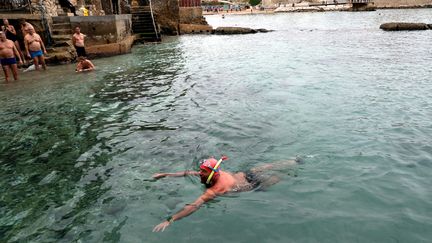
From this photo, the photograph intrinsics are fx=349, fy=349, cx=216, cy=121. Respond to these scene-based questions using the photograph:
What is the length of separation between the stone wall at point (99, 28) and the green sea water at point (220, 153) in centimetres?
644

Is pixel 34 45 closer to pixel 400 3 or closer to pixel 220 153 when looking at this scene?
pixel 220 153

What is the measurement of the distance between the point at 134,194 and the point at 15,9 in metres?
17.5

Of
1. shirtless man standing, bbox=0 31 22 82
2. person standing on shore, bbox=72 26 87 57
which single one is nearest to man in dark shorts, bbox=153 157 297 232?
shirtless man standing, bbox=0 31 22 82

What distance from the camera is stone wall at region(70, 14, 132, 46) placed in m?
19.9

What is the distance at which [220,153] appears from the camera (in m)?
7.09

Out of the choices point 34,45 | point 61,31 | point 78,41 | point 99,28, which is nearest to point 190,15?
point 99,28

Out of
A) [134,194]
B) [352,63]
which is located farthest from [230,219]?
[352,63]

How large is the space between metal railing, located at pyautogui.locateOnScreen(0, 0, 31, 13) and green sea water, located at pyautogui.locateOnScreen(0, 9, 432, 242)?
6.54 meters

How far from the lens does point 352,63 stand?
16.3m

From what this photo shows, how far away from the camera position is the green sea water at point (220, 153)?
4840mm

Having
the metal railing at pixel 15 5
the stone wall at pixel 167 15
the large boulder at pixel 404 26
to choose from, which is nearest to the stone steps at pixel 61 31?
the metal railing at pixel 15 5

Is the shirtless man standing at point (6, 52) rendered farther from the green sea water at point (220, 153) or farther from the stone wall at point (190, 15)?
the stone wall at point (190, 15)

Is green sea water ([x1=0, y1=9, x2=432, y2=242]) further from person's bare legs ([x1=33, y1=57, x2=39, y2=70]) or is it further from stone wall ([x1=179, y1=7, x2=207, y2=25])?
stone wall ([x1=179, y1=7, x2=207, y2=25])

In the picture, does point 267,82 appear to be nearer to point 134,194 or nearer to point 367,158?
point 367,158
